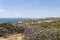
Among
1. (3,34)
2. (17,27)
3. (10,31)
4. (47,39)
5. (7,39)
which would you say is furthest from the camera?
(17,27)

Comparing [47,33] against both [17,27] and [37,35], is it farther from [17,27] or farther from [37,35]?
[17,27]

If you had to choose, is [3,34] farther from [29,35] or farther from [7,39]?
[29,35]

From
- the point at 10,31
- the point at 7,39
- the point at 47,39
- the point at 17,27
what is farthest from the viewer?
the point at 17,27

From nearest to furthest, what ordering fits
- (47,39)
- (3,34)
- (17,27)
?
(47,39), (3,34), (17,27)

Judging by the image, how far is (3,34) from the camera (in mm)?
16031

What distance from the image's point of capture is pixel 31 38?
12.1m

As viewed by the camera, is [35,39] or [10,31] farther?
[10,31]

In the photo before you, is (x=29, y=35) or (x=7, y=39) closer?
(x=29, y=35)

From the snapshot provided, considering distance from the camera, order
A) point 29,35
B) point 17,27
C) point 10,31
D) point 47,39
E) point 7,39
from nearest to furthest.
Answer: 1. point 47,39
2. point 29,35
3. point 7,39
4. point 10,31
5. point 17,27

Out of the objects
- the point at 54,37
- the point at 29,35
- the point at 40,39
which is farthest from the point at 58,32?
the point at 29,35

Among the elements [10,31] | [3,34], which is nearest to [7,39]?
[3,34]

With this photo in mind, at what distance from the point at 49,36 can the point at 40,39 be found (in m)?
0.70

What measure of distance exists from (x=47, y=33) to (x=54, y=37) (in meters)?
0.66

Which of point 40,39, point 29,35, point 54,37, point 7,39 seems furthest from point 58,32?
→ point 7,39
